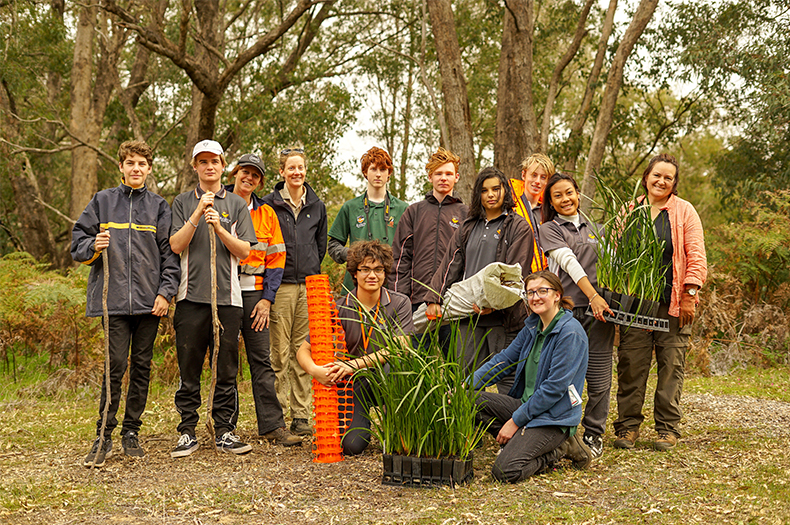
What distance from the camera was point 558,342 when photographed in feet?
12.6

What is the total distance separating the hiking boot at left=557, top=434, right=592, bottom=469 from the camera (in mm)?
3930

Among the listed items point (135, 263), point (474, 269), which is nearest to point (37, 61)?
point (135, 263)

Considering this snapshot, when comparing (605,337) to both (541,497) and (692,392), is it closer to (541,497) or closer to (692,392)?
(541,497)

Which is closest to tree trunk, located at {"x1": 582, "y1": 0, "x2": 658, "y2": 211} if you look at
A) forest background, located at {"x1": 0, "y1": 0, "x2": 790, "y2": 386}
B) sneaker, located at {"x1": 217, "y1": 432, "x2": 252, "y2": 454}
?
forest background, located at {"x1": 0, "y1": 0, "x2": 790, "y2": 386}

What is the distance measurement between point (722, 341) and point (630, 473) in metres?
5.61

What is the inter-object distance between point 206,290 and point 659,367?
3077 millimetres

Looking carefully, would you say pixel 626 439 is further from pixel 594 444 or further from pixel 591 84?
pixel 591 84

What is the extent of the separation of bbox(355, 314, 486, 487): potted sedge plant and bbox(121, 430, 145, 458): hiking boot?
184 cm

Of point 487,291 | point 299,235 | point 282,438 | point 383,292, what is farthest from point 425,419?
point 299,235

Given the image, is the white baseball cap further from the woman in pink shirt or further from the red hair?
the woman in pink shirt

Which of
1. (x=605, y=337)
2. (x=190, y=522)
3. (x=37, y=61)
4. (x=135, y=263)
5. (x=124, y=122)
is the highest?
(x=37, y=61)

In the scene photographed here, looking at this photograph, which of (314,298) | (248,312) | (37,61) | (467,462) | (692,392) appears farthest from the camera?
(37,61)

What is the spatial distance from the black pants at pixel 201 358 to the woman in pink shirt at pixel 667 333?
265 cm

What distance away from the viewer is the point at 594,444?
4.25m
